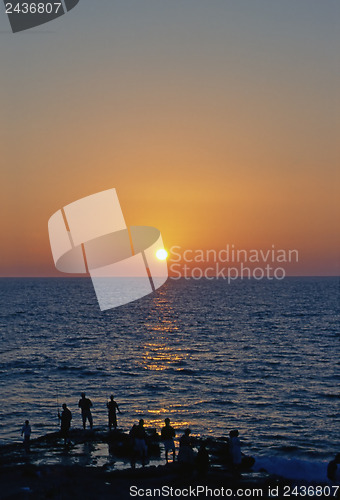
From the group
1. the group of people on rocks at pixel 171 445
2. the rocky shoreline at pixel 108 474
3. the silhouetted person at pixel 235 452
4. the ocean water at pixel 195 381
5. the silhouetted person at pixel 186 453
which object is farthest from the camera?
the ocean water at pixel 195 381

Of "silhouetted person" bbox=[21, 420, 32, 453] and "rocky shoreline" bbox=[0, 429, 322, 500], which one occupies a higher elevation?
"silhouetted person" bbox=[21, 420, 32, 453]

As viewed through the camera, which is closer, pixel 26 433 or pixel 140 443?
pixel 140 443

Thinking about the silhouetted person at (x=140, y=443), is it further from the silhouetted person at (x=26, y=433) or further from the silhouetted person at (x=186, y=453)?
the silhouetted person at (x=26, y=433)

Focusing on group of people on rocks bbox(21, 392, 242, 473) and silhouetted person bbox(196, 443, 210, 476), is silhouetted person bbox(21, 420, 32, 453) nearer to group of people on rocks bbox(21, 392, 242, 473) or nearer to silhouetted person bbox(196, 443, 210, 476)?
group of people on rocks bbox(21, 392, 242, 473)


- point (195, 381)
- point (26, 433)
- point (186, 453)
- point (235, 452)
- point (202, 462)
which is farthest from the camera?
point (195, 381)

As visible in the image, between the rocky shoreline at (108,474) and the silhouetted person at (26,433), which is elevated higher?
the silhouetted person at (26,433)

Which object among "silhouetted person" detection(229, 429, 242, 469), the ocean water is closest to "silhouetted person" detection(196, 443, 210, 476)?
"silhouetted person" detection(229, 429, 242, 469)

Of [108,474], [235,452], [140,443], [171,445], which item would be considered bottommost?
[108,474]

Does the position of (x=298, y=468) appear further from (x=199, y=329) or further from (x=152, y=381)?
(x=199, y=329)

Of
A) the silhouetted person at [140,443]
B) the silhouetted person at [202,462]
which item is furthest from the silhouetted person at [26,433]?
the silhouetted person at [202,462]

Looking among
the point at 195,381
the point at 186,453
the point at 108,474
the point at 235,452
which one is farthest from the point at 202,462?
the point at 195,381

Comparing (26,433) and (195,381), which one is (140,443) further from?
(195,381)

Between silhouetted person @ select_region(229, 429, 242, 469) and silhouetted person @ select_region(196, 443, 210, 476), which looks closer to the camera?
silhouetted person @ select_region(196, 443, 210, 476)

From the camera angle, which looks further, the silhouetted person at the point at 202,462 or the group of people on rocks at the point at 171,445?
the group of people on rocks at the point at 171,445
